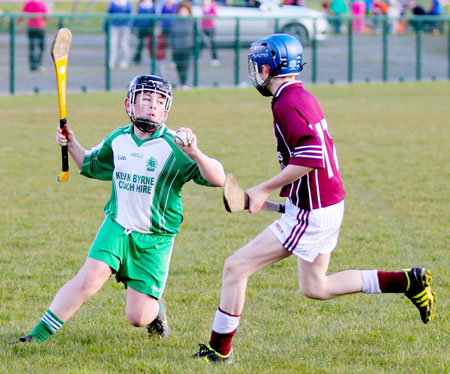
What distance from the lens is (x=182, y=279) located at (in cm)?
648

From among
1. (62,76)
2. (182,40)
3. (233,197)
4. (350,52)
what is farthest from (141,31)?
(233,197)

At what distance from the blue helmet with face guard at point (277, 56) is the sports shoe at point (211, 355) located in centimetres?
147

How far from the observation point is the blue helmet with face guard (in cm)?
466

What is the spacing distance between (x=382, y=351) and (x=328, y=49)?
19527mm

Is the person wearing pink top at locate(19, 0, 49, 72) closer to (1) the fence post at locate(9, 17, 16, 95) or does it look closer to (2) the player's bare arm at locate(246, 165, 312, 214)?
(1) the fence post at locate(9, 17, 16, 95)

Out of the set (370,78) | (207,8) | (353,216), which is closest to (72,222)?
(353,216)

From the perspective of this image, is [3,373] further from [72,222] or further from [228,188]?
[72,222]

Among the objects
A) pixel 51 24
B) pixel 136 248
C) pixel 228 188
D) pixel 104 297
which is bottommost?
pixel 104 297

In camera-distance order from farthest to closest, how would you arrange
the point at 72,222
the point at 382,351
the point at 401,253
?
1. the point at 72,222
2. the point at 401,253
3. the point at 382,351

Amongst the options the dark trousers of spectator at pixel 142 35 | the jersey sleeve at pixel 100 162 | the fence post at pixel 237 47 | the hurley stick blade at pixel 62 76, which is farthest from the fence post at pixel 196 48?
the jersey sleeve at pixel 100 162

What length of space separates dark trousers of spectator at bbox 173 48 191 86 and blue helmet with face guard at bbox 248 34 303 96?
55.3 ft

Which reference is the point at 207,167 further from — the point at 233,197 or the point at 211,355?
the point at 211,355

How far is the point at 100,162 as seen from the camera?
5141 millimetres

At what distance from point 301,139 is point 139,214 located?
1.07 m
